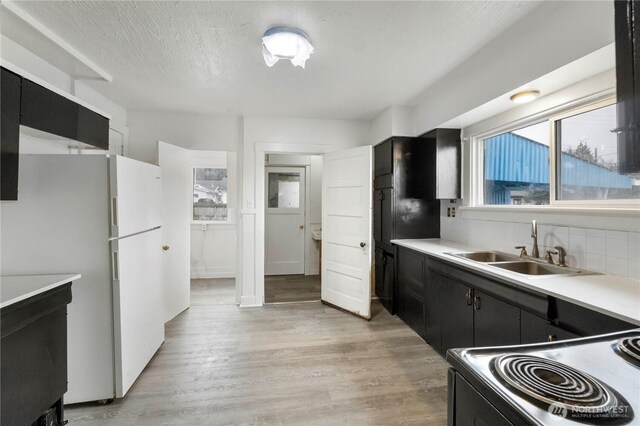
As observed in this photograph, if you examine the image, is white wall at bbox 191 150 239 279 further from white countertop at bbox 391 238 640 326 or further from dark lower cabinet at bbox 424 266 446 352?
white countertop at bbox 391 238 640 326

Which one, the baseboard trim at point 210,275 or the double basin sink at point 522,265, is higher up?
the double basin sink at point 522,265

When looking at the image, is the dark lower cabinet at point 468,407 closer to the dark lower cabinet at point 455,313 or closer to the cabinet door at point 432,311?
the dark lower cabinet at point 455,313

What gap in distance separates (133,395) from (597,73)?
12.1 feet

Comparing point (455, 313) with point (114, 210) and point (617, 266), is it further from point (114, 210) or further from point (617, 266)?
point (114, 210)

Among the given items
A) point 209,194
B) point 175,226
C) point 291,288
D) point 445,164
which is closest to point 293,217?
point 291,288

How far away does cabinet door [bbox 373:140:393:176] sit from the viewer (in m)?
3.18

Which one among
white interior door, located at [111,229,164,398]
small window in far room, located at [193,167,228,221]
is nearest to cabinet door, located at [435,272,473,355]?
white interior door, located at [111,229,164,398]

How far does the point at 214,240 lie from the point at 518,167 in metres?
4.55

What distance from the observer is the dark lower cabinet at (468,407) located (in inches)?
25.0

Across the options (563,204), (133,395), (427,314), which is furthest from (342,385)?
(563,204)

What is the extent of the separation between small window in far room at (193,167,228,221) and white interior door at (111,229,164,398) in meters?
2.64

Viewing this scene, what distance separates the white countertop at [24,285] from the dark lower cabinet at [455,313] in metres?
2.55

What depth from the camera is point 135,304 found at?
203 cm

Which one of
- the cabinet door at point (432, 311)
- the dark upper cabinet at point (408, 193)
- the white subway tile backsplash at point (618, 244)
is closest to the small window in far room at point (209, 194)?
the dark upper cabinet at point (408, 193)
